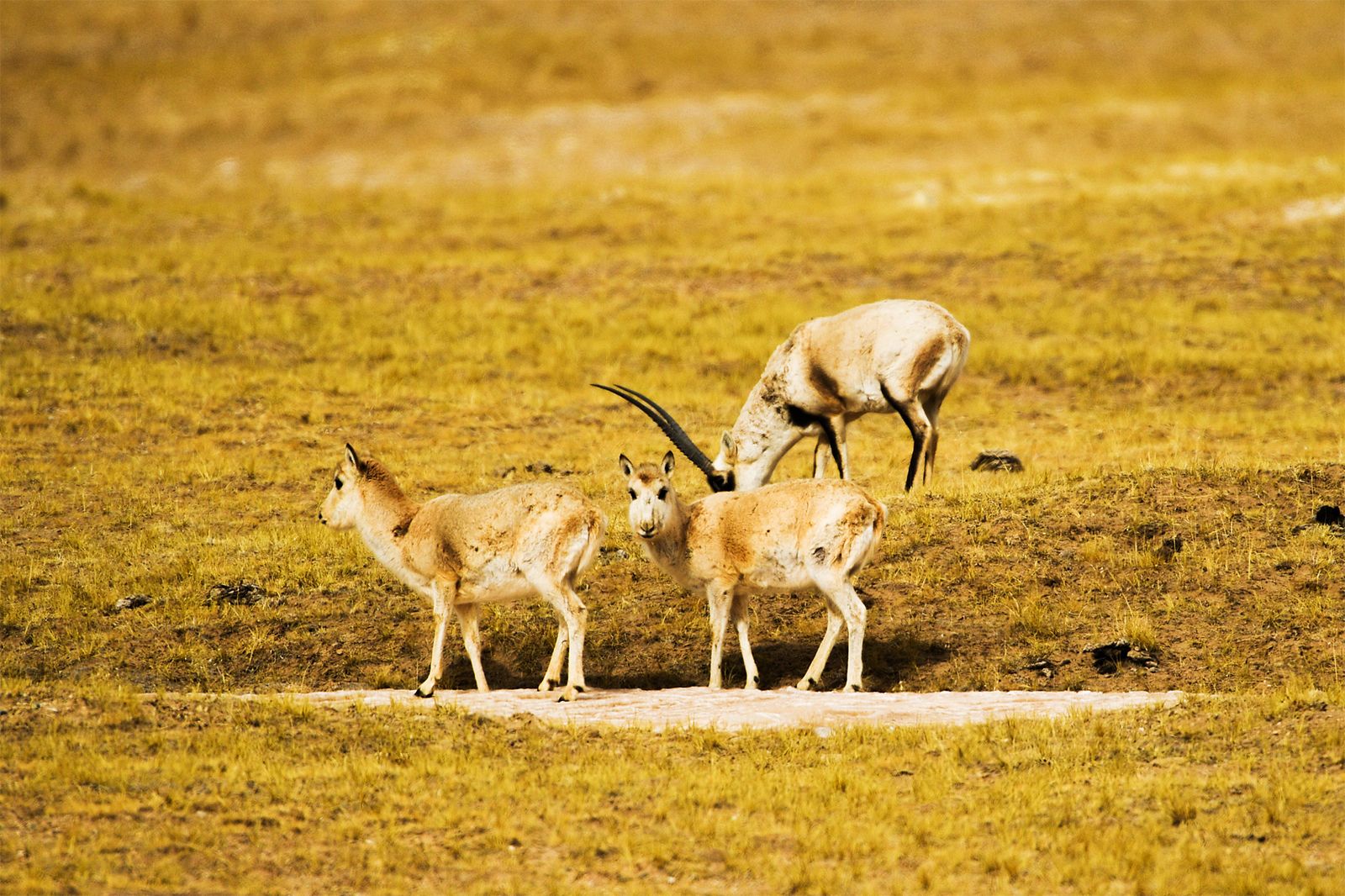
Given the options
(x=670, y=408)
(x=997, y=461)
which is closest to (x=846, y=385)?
(x=997, y=461)

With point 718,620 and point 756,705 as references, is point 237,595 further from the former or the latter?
point 756,705

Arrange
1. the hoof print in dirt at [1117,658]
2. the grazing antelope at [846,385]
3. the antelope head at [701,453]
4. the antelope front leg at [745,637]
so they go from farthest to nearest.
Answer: the grazing antelope at [846,385] → the antelope head at [701,453] → the hoof print in dirt at [1117,658] → the antelope front leg at [745,637]

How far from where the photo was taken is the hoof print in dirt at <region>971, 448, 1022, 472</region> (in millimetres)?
18609

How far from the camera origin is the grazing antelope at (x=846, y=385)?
16734 mm

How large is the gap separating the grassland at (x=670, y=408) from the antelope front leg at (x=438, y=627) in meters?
1.16

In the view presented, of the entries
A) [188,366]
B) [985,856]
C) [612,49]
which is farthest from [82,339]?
[612,49]

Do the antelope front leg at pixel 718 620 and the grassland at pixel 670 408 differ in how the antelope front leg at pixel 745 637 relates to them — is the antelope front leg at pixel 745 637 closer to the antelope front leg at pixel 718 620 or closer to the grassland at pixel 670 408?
the antelope front leg at pixel 718 620

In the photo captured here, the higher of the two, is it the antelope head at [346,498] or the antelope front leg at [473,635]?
the antelope head at [346,498]

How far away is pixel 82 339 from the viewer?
25.8 metres

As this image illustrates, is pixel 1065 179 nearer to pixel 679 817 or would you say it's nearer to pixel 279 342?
pixel 279 342

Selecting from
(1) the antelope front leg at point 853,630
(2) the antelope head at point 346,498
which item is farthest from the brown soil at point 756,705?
(2) the antelope head at point 346,498

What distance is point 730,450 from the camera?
16.9m

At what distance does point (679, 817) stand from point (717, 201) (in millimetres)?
31305

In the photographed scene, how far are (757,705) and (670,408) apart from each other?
12.6m
